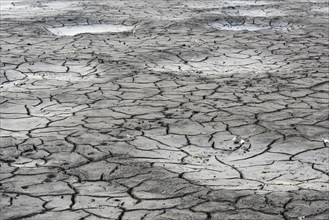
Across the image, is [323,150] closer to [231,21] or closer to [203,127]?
[203,127]

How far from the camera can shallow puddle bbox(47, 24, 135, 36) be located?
11.9 meters

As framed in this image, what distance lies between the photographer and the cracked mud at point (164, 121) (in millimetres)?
4867

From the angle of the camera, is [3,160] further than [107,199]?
Yes

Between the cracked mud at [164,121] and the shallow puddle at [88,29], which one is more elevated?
the cracked mud at [164,121]

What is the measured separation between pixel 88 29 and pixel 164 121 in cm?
580

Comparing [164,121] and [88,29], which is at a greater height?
[164,121]

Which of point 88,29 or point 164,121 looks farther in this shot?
point 88,29

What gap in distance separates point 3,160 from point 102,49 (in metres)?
4.70

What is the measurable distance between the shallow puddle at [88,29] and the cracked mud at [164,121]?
18 mm

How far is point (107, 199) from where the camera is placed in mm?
4875

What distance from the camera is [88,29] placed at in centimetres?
1220

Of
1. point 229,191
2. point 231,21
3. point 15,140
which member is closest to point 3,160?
point 15,140

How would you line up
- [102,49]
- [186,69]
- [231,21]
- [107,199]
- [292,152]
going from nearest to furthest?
[107,199] → [292,152] → [186,69] → [102,49] → [231,21]

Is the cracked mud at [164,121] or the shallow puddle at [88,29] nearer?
the cracked mud at [164,121]
